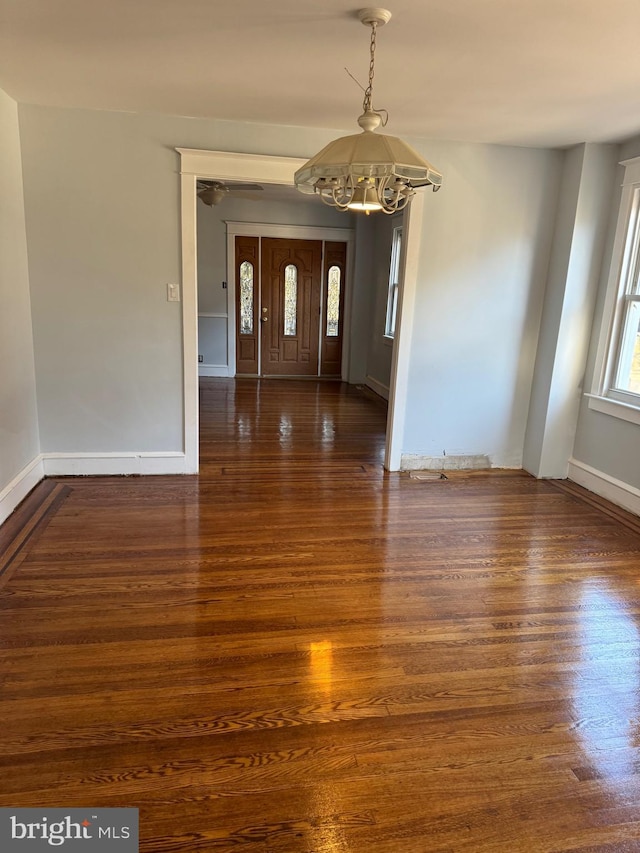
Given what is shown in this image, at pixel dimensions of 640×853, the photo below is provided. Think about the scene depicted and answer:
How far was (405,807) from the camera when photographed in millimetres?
1602

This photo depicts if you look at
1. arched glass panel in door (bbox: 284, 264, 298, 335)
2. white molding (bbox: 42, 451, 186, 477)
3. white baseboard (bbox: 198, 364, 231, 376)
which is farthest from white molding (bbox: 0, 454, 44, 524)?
arched glass panel in door (bbox: 284, 264, 298, 335)

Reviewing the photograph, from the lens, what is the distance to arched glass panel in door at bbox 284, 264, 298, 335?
863 cm

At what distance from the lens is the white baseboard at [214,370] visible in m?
8.70

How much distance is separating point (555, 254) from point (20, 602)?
4179mm

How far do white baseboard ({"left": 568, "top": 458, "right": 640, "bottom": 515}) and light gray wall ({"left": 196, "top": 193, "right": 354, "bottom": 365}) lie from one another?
18.0 ft

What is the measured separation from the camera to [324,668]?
2.18 m

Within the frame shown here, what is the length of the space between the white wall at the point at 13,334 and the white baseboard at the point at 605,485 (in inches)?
159

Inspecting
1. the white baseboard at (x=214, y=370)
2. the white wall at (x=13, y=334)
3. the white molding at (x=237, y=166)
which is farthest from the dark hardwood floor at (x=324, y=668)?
the white baseboard at (x=214, y=370)

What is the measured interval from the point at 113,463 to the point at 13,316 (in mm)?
1228

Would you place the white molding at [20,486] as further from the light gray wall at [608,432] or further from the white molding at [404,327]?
the light gray wall at [608,432]

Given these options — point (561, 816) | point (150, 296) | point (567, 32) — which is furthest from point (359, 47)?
point (561, 816)

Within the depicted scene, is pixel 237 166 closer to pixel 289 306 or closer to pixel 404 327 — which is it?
pixel 404 327

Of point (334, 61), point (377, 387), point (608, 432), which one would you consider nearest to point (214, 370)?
point (377, 387)

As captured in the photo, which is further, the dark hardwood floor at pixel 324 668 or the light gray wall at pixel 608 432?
the light gray wall at pixel 608 432
